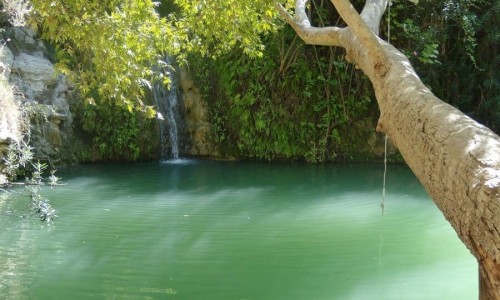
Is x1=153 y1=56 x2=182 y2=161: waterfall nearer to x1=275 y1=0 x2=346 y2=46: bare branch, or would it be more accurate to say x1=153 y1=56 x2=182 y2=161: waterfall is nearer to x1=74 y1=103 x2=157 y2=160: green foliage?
x1=74 y1=103 x2=157 y2=160: green foliage

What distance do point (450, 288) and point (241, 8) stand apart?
10.4ft

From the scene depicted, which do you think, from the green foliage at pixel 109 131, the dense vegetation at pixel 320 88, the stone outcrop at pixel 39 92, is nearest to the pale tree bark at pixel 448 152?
the stone outcrop at pixel 39 92

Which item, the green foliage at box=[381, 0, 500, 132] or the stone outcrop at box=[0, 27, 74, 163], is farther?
the green foliage at box=[381, 0, 500, 132]

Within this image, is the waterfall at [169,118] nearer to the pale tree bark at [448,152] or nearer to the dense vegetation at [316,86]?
the dense vegetation at [316,86]

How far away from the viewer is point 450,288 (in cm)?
392

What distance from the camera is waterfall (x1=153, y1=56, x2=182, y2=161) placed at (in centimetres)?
1100

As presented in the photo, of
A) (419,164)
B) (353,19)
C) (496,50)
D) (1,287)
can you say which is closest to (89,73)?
(1,287)

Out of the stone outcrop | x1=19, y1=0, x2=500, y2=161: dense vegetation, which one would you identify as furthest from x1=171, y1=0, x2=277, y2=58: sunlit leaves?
the stone outcrop

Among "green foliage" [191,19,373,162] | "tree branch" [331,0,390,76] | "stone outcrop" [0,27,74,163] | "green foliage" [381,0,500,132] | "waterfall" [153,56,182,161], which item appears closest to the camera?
"tree branch" [331,0,390,76]

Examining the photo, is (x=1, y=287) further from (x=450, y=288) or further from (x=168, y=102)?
(x=168, y=102)

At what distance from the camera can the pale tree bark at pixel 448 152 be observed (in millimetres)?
1580

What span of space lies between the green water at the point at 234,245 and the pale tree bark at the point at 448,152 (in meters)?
1.49

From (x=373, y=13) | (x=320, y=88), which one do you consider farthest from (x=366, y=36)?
(x=320, y=88)

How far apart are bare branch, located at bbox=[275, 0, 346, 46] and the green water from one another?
6.17ft
